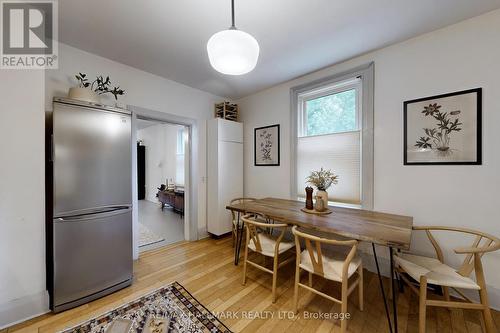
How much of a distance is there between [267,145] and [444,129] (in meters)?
2.17

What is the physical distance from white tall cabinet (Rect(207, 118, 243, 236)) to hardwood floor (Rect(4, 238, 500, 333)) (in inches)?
33.5

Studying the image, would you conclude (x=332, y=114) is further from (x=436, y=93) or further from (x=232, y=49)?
(x=232, y=49)

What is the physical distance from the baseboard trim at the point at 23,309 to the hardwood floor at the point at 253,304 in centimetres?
4

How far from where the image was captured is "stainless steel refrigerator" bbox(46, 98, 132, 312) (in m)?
1.64

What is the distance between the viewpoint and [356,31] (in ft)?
6.24

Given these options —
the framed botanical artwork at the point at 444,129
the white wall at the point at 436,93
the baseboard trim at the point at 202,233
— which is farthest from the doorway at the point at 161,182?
the framed botanical artwork at the point at 444,129

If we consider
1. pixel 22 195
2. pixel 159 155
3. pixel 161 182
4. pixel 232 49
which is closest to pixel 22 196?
pixel 22 195

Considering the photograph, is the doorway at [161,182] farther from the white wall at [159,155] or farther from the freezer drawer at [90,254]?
the freezer drawer at [90,254]

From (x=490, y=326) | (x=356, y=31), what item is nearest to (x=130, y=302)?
(x=490, y=326)

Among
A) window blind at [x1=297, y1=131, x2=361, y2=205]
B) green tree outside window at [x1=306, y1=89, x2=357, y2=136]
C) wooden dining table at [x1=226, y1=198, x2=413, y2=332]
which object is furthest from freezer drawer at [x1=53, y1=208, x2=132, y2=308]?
green tree outside window at [x1=306, y1=89, x2=357, y2=136]

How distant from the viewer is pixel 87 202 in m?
1.76

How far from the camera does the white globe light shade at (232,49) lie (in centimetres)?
116

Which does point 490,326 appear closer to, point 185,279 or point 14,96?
point 185,279

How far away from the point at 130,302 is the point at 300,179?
2445 mm
